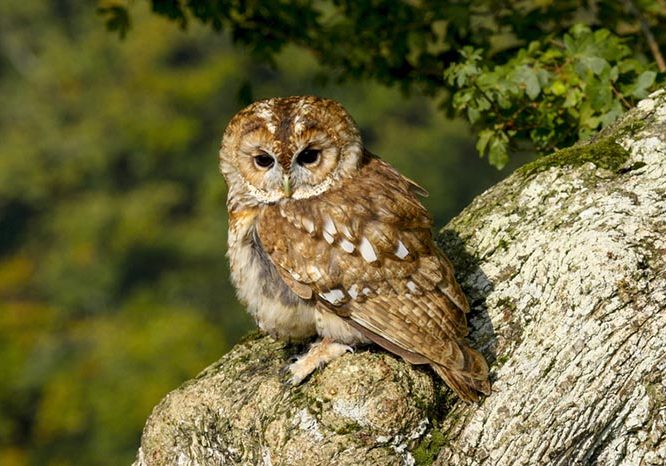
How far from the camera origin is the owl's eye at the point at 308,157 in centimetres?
390

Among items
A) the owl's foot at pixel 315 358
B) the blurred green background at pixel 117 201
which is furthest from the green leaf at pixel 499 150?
the blurred green background at pixel 117 201

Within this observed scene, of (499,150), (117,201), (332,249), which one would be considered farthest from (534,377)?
(117,201)

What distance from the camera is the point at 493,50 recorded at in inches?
213

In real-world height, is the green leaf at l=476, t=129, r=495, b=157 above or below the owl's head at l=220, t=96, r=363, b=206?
below

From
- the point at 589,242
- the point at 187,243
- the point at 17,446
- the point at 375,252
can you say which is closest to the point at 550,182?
the point at 589,242

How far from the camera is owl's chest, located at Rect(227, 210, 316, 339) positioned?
3807 mm

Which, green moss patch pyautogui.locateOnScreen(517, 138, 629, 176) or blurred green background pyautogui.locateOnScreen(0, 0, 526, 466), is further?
blurred green background pyautogui.locateOnScreen(0, 0, 526, 466)

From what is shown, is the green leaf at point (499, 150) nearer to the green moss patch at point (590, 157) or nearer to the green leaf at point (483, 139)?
the green leaf at point (483, 139)

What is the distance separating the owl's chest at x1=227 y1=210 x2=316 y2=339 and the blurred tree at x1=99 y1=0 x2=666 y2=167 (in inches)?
A: 50.5

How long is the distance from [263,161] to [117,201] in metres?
38.5

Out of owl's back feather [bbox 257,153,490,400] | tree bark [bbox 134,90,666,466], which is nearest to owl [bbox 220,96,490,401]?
owl's back feather [bbox 257,153,490,400]

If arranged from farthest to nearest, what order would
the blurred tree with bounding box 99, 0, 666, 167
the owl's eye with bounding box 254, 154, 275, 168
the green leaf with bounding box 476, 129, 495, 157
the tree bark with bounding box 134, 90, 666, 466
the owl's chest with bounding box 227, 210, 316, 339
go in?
1. the green leaf with bounding box 476, 129, 495, 157
2. the blurred tree with bounding box 99, 0, 666, 167
3. the owl's eye with bounding box 254, 154, 275, 168
4. the owl's chest with bounding box 227, 210, 316, 339
5. the tree bark with bounding box 134, 90, 666, 466

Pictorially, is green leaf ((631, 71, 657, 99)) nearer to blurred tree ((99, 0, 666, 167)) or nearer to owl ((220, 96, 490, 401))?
blurred tree ((99, 0, 666, 167))

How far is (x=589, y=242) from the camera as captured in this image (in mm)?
3523
